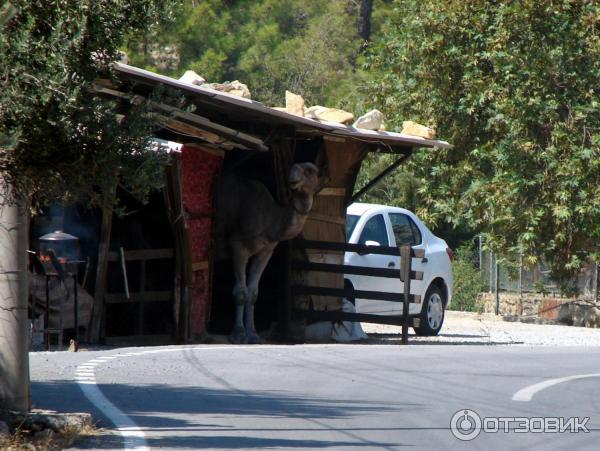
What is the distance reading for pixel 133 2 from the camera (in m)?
7.67

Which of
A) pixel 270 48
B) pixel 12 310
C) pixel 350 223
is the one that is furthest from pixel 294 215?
pixel 270 48

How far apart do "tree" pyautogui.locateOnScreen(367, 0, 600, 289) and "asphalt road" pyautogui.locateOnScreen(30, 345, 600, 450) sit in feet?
30.9

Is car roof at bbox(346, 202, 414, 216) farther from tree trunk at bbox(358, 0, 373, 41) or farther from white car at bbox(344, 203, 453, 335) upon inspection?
tree trunk at bbox(358, 0, 373, 41)

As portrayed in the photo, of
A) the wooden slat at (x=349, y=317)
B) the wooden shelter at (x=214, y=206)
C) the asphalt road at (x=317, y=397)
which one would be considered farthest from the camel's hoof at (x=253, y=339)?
the asphalt road at (x=317, y=397)

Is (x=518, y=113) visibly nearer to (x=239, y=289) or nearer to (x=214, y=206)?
(x=214, y=206)

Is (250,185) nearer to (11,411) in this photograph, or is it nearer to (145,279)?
(145,279)

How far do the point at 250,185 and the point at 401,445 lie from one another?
8.95 metres

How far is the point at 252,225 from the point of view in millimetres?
16234

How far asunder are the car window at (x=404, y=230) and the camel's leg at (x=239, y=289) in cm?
374

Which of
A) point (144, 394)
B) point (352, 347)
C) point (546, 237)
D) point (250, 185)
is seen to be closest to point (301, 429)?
point (144, 394)

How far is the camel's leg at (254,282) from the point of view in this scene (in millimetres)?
16188

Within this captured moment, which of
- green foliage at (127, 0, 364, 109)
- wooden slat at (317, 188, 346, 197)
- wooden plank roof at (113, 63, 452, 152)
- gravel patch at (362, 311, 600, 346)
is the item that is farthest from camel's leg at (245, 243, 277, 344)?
green foliage at (127, 0, 364, 109)

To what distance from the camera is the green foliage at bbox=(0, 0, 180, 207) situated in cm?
696

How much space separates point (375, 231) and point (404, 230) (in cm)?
61
